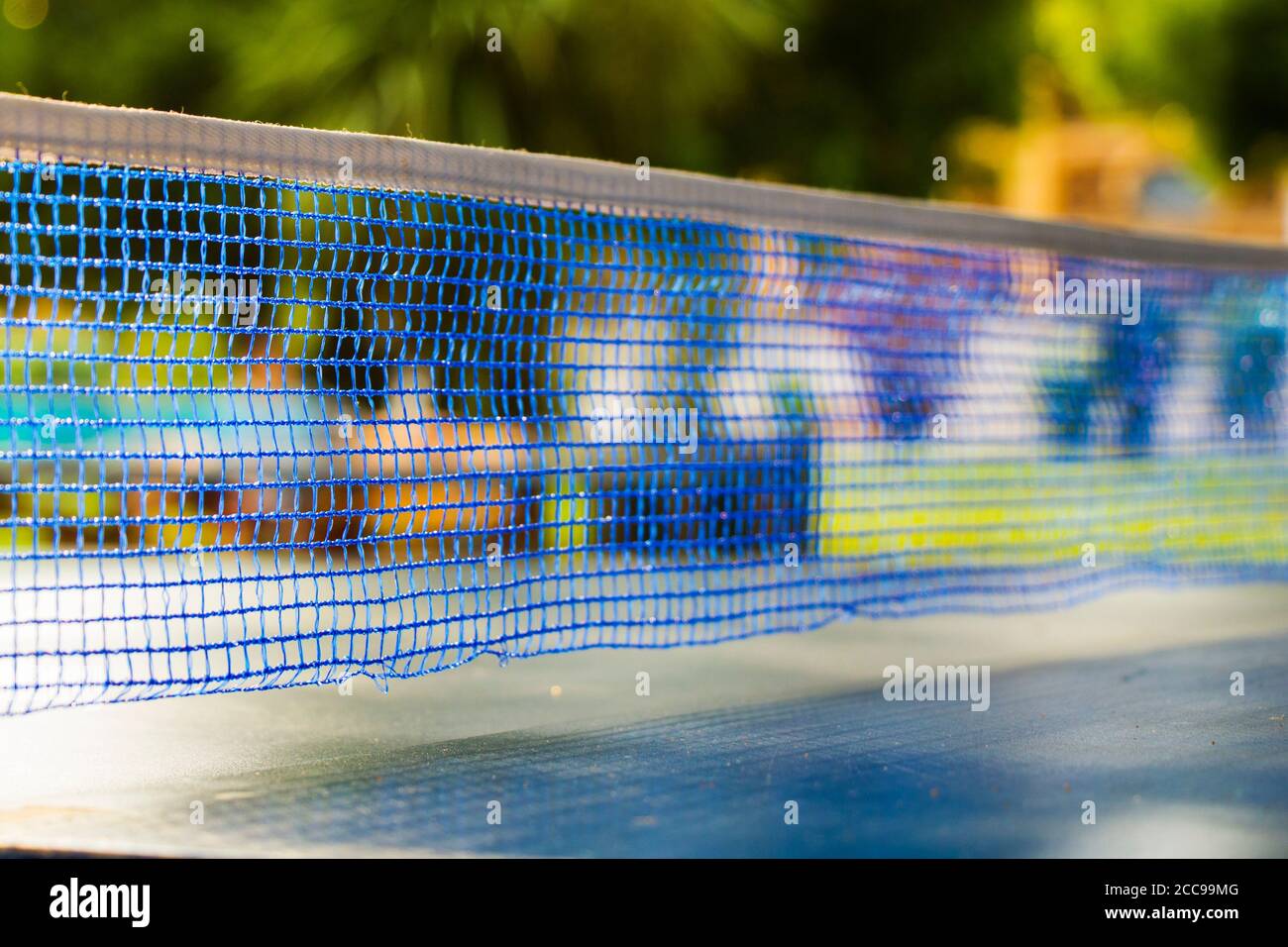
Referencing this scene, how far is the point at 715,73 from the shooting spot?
38.8ft

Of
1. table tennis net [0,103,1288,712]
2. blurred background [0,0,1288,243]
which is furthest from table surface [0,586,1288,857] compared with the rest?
blurred background [0,0,1288,243]

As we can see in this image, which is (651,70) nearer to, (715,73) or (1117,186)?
(715,73)

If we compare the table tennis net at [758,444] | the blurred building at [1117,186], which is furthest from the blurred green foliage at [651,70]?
the blurred building at [1117,186]

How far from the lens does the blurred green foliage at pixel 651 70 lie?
10977mm

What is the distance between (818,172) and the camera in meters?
12.6

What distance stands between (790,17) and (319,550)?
5559mm

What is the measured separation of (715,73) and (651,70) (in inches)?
23.5

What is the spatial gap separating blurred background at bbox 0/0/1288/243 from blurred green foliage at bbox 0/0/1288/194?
16mm

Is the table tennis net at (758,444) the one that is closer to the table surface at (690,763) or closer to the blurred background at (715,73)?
the table surface at (690,763)

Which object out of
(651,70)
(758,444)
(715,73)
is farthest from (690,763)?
(715,73)

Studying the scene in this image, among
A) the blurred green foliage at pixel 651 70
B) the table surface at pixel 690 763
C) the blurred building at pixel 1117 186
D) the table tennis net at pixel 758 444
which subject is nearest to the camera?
the table surface at pixel 690 763

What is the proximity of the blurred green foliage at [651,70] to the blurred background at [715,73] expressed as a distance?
16 mm
